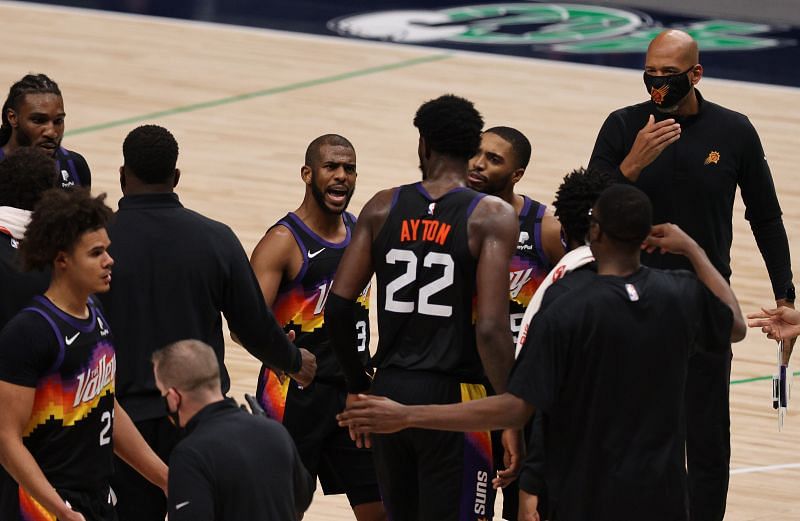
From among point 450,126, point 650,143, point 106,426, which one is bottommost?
point 106,426

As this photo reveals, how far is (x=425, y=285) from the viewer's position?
5633 millimetres

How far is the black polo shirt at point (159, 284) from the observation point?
578cm

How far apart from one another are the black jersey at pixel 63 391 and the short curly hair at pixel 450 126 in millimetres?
1278

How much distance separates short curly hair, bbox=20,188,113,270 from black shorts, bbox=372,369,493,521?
1.23 meters

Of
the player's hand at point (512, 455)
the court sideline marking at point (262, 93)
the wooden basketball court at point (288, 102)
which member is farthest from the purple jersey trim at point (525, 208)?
the court sideline marking at point (262, 93)

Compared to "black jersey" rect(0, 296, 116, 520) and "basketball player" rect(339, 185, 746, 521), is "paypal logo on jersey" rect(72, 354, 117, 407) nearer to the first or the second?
"black jersey" rect(0, 296, 116, 520)

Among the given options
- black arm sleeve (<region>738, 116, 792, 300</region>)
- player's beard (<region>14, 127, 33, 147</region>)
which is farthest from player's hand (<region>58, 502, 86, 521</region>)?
black arm sleeve (<region>738, 116, 792, 300</region>)

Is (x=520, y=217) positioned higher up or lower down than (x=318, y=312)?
higher up

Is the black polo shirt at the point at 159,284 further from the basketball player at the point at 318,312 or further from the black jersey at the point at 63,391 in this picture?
the basketball player at the point at 318,312

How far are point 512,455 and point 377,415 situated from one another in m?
0.58

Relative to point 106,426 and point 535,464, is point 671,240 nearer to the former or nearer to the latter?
point 535,464

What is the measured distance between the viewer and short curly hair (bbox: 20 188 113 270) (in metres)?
5.16

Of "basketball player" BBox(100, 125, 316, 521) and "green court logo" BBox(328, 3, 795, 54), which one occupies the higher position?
"basketball player" BBox(100, 125, 316, 521)

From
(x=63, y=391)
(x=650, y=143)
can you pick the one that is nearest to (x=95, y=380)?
(x=63, y=391)
